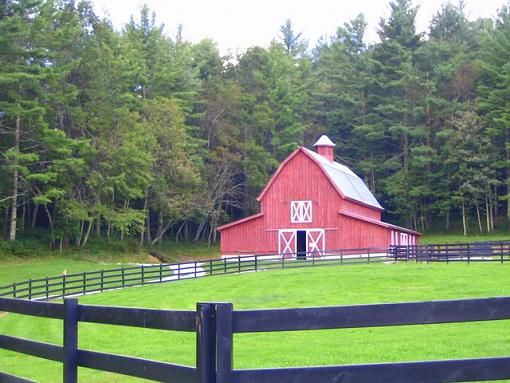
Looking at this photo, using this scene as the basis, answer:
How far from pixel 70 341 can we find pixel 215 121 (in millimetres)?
58218

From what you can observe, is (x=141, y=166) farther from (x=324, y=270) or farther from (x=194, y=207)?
(x=324, y=270)

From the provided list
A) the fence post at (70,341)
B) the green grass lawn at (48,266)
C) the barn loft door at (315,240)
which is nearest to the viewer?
the fence post at (70,341)

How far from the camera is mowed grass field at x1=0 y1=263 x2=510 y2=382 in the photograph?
35.3 ft

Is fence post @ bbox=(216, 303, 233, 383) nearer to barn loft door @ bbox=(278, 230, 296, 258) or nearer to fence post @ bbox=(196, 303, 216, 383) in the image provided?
fence post @ bbox=(196, 303, 216, 383)

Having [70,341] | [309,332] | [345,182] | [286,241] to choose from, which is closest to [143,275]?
[286,241]

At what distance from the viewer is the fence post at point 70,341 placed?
505 centimetres

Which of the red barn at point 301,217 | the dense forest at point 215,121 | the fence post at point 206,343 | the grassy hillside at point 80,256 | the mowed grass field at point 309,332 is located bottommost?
the mowed grass field at point 309,332

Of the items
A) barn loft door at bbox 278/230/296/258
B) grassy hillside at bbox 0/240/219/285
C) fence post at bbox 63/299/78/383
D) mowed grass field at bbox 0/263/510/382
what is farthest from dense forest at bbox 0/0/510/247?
fence post at bbox 63/299/78/383

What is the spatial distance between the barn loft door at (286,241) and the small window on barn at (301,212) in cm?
81

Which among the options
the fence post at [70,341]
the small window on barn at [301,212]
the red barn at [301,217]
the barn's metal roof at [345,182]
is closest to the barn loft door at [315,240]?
the red barn at [301,217]

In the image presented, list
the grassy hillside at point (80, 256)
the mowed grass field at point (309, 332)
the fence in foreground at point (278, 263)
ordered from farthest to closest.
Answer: the grassy hillside at point (80, 256)
the fence in foreground at point (278, 263)
the mowed grass field at point (309, 332)

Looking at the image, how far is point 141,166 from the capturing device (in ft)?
169

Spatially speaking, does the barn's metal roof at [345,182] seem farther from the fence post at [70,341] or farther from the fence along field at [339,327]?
the fence along field at [339,327]

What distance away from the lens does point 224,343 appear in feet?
12.1
